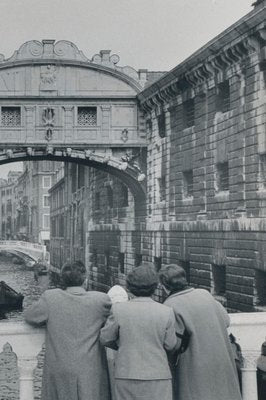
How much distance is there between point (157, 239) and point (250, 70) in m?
8.55

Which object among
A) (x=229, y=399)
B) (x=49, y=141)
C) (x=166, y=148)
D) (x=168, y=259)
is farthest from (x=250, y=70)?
(x=229, y=399)

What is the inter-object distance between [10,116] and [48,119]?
146cm

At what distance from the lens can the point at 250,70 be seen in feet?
49.2

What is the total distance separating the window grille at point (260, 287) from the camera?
1445 centimetres

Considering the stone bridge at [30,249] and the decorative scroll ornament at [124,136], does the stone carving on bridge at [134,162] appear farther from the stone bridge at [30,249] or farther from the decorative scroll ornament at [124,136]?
the stone bridge at [30,249]

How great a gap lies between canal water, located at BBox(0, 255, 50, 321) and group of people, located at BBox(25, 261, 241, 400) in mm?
24333

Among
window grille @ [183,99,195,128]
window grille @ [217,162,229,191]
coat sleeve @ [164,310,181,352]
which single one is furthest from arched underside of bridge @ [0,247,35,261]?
coat sleeve @ [164,310,181,352]

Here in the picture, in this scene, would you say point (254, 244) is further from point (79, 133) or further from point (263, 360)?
point (79, 133)

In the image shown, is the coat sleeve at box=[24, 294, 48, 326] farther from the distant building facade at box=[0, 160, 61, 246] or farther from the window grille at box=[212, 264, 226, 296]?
the distant building facade at box=[0, 160, 61, 246]

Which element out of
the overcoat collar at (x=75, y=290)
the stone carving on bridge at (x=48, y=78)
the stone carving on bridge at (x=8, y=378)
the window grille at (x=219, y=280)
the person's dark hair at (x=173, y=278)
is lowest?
the stone carving on bridge at (x=8, y=378)

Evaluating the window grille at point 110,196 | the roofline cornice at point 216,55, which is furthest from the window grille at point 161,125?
the window grille at point 110,196

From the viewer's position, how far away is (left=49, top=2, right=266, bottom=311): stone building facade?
14.6 metres

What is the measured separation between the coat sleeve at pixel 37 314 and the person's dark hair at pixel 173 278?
33.0 inches

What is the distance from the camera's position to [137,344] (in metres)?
3.90
